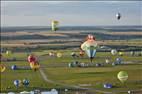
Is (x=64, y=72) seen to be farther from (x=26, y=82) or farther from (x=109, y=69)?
(x=26, y=82)

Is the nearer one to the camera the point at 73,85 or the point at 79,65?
the point at 73,85

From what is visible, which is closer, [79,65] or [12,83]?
[12,83]

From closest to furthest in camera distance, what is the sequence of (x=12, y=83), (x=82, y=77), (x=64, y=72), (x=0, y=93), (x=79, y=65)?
1. (x=0, y=93)
2. (x=12, y=83)
3. (x=82, y=77)
4. (x=64, y=72)
5. (x=79, y=65)

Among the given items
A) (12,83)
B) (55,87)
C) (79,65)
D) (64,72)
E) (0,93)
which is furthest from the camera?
(79,65)

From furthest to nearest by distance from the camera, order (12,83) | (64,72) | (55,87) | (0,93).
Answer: (64,72), (12,83), (55,87), (0,93)

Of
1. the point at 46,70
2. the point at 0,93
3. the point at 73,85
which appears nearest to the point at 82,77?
the point at 73,85

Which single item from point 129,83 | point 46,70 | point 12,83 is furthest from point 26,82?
point 46,70

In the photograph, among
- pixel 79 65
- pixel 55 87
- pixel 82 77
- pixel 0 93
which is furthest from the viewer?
pixel 79 65

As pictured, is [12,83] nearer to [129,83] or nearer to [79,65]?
[129,83]
